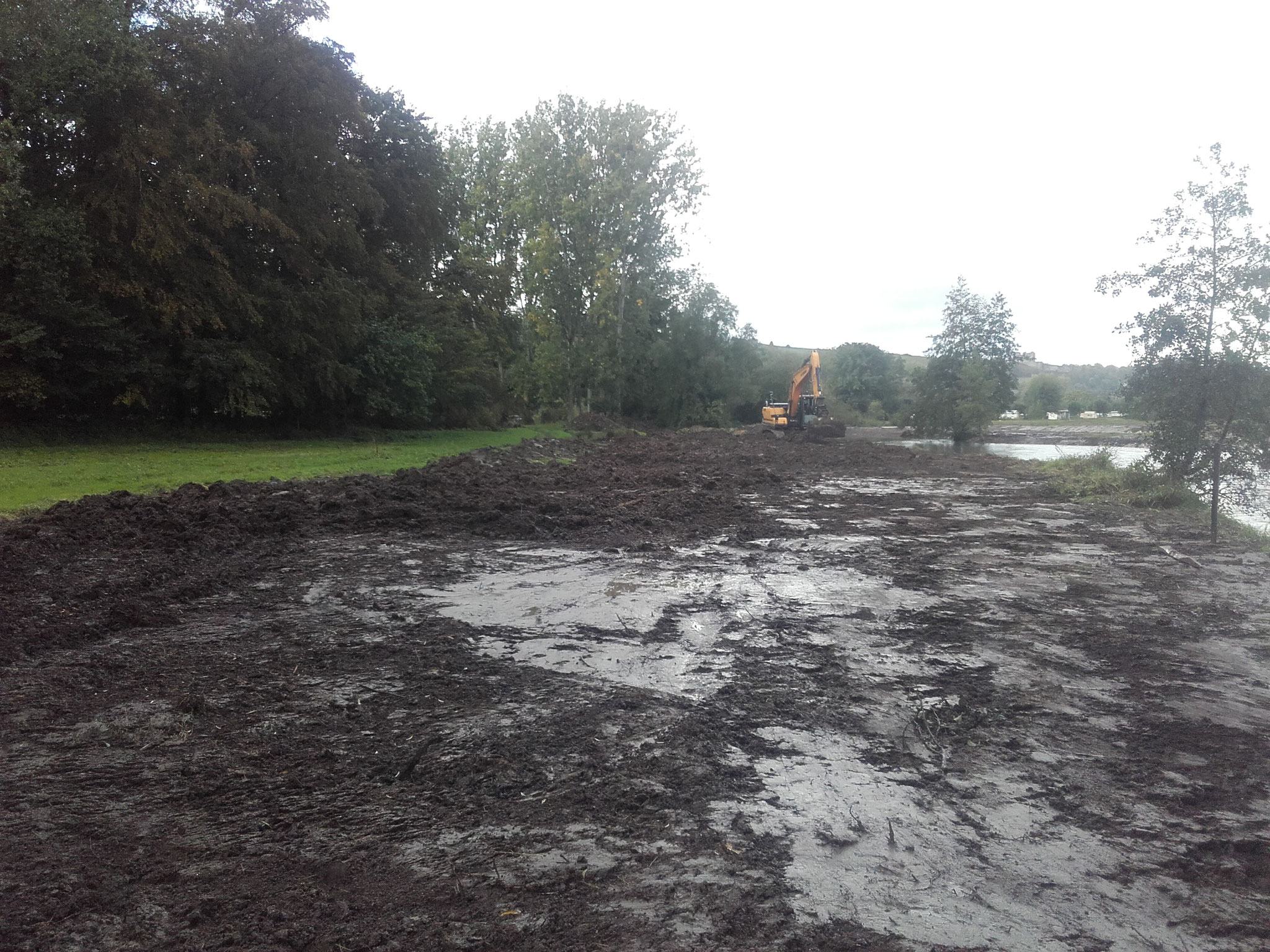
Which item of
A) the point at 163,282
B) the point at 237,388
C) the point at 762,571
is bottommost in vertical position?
the point at 762,571

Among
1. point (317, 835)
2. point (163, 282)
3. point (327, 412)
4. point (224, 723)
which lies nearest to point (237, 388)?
point (163, 282)

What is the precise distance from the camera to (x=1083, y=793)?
393cm

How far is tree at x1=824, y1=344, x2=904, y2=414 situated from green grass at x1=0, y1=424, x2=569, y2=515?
201 feet

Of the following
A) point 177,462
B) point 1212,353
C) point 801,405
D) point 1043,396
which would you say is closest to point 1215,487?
point 1212,353

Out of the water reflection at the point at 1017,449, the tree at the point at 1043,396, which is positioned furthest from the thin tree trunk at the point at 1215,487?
the tree at the point at 1043,396

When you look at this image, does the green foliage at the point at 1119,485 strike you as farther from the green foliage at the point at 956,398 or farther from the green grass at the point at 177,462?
the green foliage at the point at 956,398

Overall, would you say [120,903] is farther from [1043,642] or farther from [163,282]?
[163,282]

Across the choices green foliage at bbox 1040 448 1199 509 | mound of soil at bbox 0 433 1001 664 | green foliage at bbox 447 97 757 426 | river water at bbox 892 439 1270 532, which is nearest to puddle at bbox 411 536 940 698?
mound of soil at bbox 0 433 1001 664

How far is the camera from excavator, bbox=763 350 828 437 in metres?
39.6

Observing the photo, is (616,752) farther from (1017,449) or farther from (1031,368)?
(1031,368)

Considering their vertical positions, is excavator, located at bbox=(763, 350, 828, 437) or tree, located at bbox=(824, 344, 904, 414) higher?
tree, located at bbox=(824, 344, 904, 414)

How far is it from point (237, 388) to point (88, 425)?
382cm

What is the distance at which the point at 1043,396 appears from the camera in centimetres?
8950

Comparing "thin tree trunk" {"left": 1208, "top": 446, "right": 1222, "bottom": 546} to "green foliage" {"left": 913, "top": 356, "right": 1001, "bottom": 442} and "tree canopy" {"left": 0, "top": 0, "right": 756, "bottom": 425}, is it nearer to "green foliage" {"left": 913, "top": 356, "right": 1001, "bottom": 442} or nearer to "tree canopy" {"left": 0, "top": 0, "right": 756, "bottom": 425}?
"tree canopy" {"left": 0, "top": 0, "right": 756, "bottom": 425}
